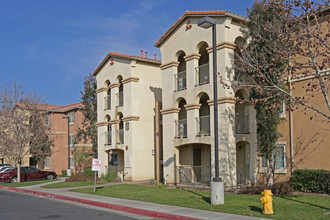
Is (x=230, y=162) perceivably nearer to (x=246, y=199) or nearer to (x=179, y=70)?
(x=246, y=199)

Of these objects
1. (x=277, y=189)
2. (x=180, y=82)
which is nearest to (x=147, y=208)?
(x=277, y=189)

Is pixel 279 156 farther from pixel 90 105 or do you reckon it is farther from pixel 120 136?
pixel 90 105

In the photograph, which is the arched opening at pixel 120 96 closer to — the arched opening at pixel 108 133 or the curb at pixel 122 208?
the arched opening at pixel 108 133

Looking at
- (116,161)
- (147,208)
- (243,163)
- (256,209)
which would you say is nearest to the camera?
(256,209)

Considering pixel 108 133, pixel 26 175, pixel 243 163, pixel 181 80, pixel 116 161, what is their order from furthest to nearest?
pixel 26 175 → pixel 116 161 → pixel 108 133 → pixel 181 80 → pixel 243 163

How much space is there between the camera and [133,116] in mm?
27109

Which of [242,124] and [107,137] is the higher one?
[242,124]

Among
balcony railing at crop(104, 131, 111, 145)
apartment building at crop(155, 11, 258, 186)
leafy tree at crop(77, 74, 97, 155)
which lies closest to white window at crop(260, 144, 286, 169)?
apartment building at crop(155, 11, 258, 186)

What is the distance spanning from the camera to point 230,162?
63.0 feet

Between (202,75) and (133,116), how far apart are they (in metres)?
7.43

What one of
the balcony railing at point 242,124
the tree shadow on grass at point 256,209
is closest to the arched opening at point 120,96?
the balcony railing at point 242,124

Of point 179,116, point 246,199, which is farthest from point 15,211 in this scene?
point 179,116

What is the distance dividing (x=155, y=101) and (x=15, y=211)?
15602 millimetres

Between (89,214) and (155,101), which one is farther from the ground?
(155,101)
